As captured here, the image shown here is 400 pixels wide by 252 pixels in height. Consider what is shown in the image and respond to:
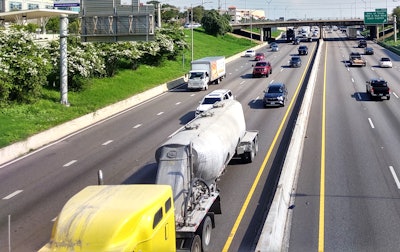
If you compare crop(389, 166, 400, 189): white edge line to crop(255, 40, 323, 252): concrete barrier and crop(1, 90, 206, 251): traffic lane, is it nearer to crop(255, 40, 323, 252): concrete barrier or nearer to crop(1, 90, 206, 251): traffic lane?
crop(255, 40, 323, 252): concrete barrier

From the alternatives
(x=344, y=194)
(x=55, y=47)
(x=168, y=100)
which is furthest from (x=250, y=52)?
(x=344, y=194)

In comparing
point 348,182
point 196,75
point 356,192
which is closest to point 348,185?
point 348,182

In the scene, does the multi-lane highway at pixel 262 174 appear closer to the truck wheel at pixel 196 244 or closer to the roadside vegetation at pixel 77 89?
the truck wheel at pixel 196 244

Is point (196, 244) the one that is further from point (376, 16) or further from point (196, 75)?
point (376, 16)

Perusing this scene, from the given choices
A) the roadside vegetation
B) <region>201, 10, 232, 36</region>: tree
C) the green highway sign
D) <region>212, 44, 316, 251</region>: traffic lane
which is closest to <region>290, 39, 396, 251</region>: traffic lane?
<region>212, 44, 316, 251</region>: traffic lane

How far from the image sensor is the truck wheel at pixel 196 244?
1184 cm

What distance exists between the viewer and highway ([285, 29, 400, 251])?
13965 millimetres

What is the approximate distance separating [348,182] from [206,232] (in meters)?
8.20

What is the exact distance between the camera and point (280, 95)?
37.4 metres

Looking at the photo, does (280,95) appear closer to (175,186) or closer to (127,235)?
(175,186)

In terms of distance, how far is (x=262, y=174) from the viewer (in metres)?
20.5

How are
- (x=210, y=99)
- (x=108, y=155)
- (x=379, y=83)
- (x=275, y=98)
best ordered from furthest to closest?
(x=379, y=83) < (x=275, y=98) < (x=210, y=99) < (x=108, y=155)

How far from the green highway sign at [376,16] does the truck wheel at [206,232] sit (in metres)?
113

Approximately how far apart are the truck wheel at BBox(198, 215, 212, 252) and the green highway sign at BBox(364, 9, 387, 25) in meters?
113
